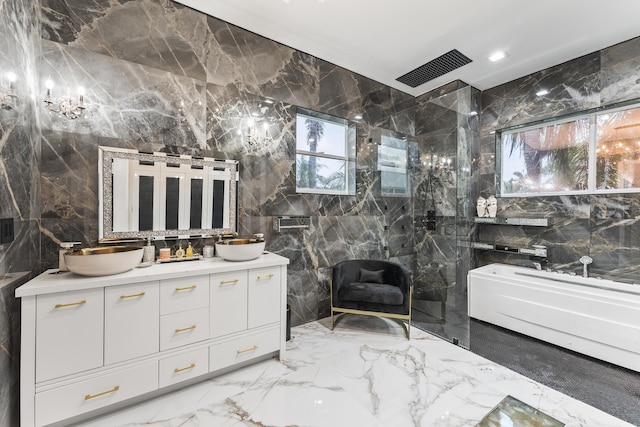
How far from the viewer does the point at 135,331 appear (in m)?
1.71

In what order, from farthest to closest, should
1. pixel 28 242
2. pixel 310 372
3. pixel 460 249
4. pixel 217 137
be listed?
pixel 460 249 < pixel 217 137 < pixel 310 372 < pixel 28 242

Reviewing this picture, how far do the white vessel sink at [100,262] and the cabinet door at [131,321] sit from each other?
0.41ft

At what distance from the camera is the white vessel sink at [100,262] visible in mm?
1592

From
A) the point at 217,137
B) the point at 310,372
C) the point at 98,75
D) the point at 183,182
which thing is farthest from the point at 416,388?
the point at 98,75

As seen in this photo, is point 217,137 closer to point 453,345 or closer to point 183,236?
point 183,236

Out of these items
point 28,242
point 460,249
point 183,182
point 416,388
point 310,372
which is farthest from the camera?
point 460,249

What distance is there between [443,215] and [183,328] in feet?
9.19

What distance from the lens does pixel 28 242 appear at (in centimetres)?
168

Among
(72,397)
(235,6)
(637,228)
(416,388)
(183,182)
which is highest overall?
(235,6)

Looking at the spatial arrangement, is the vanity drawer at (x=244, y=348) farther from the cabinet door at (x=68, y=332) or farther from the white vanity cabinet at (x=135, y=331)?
the cabinet door at (x=68, y=332)

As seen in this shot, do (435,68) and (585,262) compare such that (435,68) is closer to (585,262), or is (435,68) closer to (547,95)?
(547,95)

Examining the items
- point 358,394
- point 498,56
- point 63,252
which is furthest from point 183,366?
point 498,56

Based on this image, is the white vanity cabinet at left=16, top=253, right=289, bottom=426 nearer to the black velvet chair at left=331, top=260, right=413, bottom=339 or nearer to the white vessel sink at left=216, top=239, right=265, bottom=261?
the white vessel sink at left=216, top=239, right=265, bottom=261

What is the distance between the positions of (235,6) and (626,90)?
400cm
